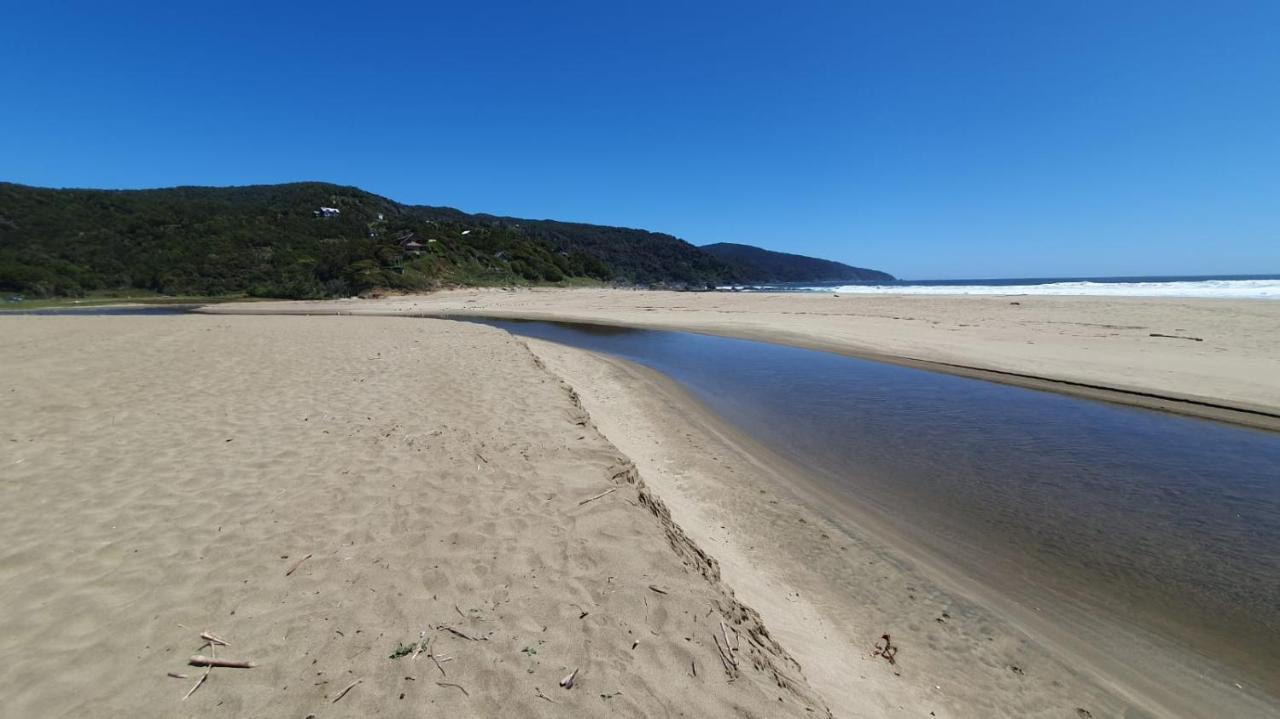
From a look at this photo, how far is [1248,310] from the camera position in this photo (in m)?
18.9

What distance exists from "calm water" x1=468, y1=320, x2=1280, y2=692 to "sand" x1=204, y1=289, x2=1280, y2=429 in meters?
1.52

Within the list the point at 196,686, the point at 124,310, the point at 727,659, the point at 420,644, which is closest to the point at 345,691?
the point at 420,644

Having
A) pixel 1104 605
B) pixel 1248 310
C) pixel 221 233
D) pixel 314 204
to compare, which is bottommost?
pixel 1104 605

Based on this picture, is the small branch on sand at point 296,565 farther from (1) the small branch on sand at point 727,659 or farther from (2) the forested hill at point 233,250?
(2) the forested hill at point 233,250

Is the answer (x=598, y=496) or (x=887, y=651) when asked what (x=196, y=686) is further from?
(x=887, y=651)

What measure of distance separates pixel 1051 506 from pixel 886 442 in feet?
7.66

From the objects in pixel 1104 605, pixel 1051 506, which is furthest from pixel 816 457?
pixel 1104 605

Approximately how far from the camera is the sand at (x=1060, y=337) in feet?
34.3

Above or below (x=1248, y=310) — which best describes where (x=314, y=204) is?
above

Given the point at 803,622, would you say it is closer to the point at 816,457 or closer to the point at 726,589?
the point at 726,589

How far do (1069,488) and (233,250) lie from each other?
69.8m

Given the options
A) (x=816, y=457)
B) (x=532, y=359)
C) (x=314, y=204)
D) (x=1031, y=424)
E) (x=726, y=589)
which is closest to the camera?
(x=726, y=589)

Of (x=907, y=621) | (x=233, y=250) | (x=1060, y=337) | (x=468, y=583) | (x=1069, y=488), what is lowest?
(x=907, y=621)

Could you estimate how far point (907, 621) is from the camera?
3.95m
